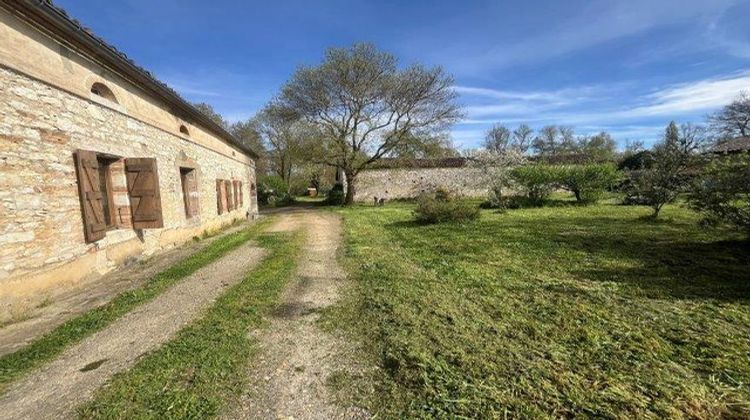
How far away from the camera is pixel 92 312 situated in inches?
166

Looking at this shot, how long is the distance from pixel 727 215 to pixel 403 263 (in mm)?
5813

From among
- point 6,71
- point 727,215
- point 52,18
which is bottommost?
point 727,215

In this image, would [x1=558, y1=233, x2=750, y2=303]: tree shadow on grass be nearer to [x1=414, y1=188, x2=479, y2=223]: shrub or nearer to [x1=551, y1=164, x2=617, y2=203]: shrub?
[x1=414, y1=188, x2=479, y2=223]: shrub

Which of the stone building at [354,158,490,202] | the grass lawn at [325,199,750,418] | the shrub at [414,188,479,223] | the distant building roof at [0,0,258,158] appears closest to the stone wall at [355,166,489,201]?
the stone building at [354,158,490,202]

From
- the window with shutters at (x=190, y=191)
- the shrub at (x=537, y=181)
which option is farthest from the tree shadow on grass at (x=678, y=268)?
the shrub at (x=537, y=181)

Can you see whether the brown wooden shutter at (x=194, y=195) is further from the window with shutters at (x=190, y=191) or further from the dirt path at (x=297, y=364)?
the dirt path at (x=297, y=364)

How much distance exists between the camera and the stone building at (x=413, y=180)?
81.0 feet

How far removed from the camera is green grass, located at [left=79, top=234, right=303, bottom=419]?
232 centimetres

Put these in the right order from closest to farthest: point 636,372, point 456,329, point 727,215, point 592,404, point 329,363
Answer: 1. point 592,404
2. point 636,372
3. point 329,363
4. point 456,329
5. point 727,215

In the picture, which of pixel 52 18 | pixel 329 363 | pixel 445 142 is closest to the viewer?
pixel 329 363

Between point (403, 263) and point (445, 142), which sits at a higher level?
point (445, 142)

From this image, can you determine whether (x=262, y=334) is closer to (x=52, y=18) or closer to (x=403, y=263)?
(x=403, y=263)

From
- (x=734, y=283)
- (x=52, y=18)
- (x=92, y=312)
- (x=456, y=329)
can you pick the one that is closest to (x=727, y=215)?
(x=734, y=283)

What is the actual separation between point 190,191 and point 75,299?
17.5 ft
